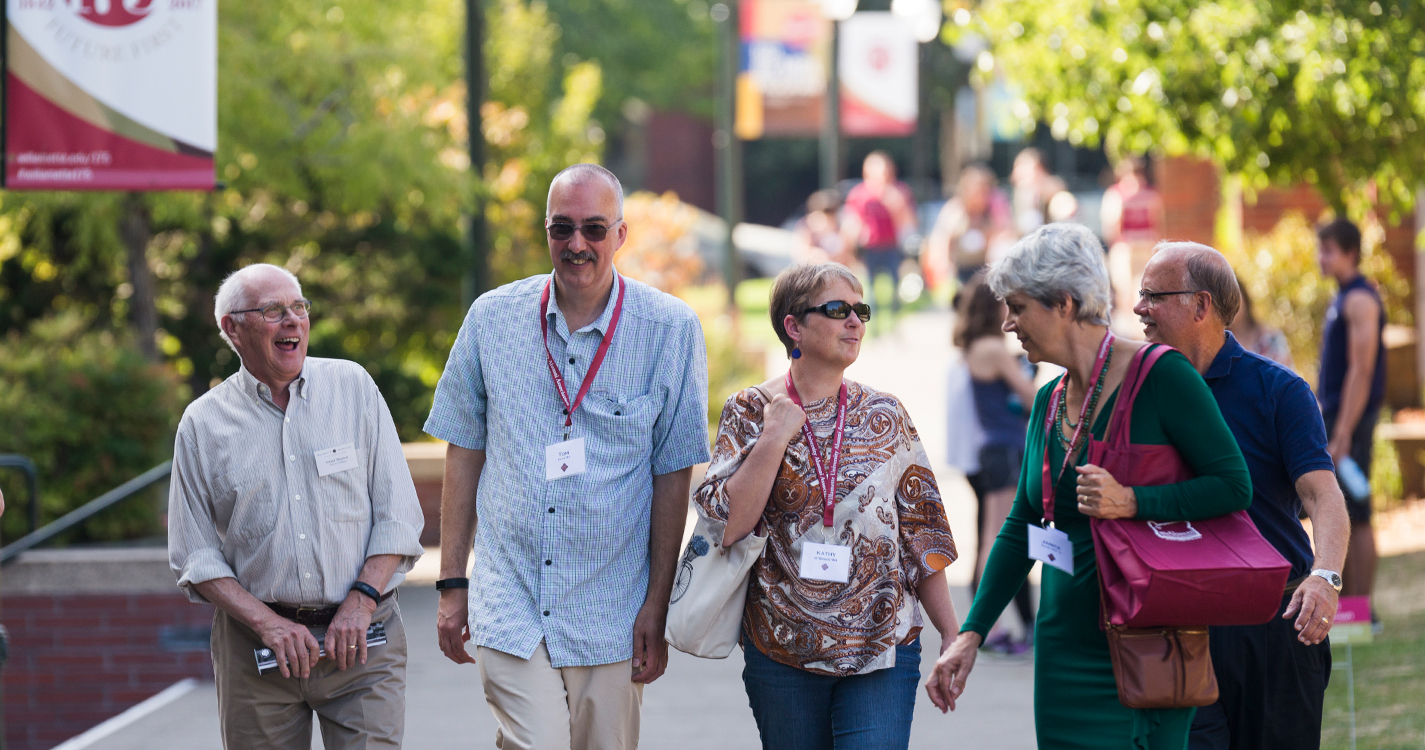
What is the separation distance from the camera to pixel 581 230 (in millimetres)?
4066

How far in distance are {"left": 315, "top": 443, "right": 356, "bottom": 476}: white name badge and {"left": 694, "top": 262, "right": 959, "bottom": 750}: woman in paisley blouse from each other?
1.03m

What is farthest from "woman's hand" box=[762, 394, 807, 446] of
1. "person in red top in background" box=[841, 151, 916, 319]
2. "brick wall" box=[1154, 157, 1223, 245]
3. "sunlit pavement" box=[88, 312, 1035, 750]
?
"person in red top in background" box=[841, 151, 916, 319]

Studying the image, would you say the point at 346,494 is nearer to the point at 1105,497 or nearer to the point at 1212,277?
the point at 1105,497

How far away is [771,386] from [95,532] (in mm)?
6962

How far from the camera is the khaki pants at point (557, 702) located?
13.3 ft

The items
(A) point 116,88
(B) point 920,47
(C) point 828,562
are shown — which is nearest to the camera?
(C) point 828,562

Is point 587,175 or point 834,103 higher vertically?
point 834,103

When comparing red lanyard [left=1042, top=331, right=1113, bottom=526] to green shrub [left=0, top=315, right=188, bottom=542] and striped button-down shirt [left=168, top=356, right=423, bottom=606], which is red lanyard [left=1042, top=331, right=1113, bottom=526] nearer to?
striped button-down shirt [left=168, top=356, right=423, bottom=606]

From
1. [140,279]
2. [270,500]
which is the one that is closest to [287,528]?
[270,500]

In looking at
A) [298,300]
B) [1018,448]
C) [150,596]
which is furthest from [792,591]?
[150,596]

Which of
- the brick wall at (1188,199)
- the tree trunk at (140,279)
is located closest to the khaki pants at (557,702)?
the tree trunk at (140,279)

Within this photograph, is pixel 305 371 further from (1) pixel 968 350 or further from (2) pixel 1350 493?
Result: (2) pixel 1350 493

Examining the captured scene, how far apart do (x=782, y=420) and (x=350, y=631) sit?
4.42 ft

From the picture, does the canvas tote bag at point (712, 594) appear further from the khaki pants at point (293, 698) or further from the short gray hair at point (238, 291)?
the short gray hair at point (238, 291)
